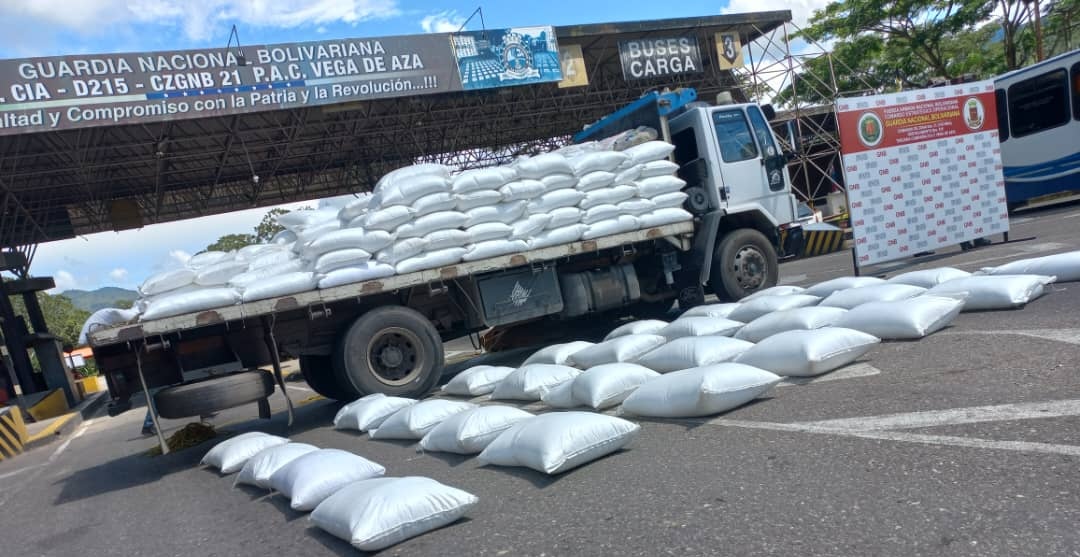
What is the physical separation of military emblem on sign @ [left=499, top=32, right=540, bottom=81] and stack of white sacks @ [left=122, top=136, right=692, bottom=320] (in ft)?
32.2

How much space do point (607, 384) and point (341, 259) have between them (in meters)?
3.07

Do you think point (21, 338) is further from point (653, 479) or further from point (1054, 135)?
point (1054, 135)

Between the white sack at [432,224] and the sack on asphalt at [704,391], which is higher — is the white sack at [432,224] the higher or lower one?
the higher one

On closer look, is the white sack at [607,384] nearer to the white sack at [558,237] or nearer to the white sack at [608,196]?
the white sack at [558,237]

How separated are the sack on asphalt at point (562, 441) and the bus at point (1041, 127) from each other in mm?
13461

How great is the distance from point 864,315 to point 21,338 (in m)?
25.0

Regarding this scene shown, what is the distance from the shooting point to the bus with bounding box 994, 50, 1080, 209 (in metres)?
14.1

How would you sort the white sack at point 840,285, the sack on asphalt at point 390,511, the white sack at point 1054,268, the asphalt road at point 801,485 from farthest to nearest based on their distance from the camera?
the white sack at point 840,285, the white sack at point 1054,268, the sack on asphalt at point 390,511, the asphalt road at point 801,485

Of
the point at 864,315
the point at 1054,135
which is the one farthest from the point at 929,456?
the point at 1054,135

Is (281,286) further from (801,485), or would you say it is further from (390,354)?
(801,485)

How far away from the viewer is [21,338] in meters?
22.0

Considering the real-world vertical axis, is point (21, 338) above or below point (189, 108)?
below

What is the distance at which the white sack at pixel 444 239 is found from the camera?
7102mm

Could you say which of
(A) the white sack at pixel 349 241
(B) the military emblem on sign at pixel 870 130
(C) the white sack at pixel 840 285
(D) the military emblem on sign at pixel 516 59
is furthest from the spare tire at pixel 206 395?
(D) the military emblem on sign at pixel 516 59
